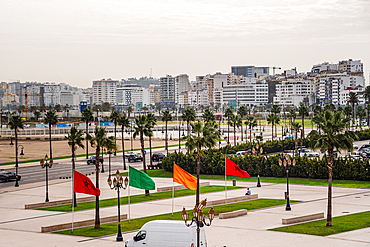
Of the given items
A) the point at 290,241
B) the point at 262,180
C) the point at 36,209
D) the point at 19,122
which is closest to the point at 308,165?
the point at 262,180

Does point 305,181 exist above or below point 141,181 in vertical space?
below

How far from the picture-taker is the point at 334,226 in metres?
28.5

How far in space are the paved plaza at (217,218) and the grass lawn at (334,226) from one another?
2.70 feet

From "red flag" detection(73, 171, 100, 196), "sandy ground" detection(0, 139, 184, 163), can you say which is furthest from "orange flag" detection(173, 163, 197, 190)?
"sandy ground" detection(0, 139, 184, 163)

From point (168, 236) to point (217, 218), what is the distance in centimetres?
1035

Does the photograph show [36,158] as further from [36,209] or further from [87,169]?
[36,209]

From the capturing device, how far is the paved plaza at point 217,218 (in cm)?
2566

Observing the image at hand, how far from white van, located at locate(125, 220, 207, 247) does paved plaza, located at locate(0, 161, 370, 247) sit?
280 cm

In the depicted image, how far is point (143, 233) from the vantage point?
23375 millimetres

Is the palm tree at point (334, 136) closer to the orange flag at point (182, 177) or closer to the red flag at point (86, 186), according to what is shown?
the orange flag at point (182, 177)

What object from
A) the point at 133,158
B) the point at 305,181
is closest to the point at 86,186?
the point at 305,181

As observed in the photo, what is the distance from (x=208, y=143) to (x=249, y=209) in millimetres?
6303

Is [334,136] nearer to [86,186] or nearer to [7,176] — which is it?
[86,186]

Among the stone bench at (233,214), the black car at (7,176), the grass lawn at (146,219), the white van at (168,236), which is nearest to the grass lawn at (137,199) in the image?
the grass lawn at (146,219)
